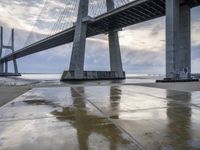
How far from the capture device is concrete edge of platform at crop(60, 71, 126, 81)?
37438 millimetres

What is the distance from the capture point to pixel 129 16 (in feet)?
124

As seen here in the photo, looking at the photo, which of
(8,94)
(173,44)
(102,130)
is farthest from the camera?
(173,44)

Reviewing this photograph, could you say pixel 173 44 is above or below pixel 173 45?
above

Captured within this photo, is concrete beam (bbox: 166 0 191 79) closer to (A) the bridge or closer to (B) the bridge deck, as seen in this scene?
(A) the bridge

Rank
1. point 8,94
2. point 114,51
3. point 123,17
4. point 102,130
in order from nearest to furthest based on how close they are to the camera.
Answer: point 102,130 < point 8,94 < point 123,17 < point 114,51

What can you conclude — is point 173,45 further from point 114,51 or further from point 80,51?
point 114,51

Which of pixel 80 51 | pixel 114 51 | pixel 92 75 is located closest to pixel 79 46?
pixel 80 51

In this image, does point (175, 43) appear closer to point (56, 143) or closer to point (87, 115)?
point (87, 115)

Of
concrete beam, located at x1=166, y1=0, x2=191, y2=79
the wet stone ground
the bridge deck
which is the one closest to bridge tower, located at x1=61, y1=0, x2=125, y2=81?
the bridge deck

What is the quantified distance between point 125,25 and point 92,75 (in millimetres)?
11537

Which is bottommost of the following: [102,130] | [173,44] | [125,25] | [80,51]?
[102,130]

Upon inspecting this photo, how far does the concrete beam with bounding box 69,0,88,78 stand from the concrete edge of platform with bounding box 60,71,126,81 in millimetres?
507

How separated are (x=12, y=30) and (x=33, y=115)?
10176 cm

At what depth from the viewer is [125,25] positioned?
42562 millimetres
